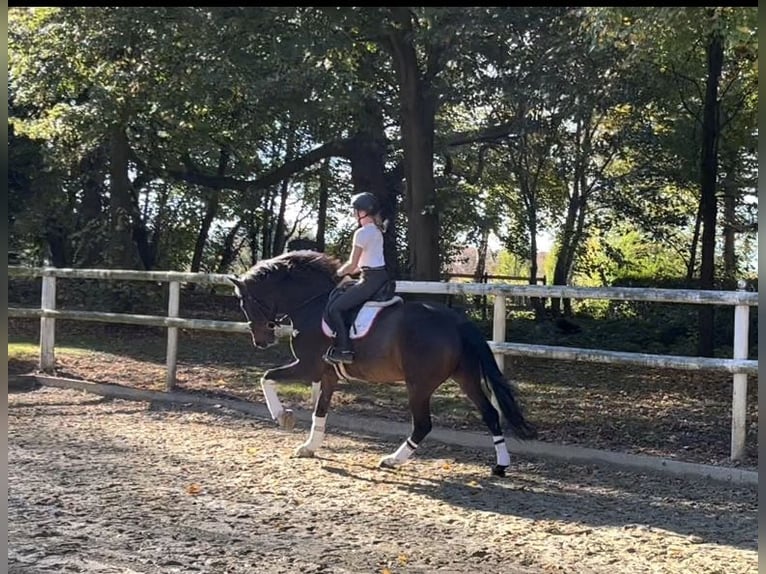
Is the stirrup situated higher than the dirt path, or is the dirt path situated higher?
the stirrup

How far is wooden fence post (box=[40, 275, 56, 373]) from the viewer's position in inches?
416

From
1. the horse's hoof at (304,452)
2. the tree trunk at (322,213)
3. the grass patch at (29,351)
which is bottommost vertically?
the horse's hoof at (304,452)

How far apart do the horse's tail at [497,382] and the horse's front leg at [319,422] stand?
128 cm

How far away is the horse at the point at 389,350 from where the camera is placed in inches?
243

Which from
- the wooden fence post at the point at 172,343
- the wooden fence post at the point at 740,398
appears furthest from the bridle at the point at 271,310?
the wooden fence post at the point at 740,398

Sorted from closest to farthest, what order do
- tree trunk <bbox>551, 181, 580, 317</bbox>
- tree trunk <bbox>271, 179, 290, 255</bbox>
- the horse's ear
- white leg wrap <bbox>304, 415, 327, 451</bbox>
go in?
white leg wrap <bbox>304, 415, 327, 451</bbox> < the horse's ear < tree trunk <bbox>551, 181, 580, 317</bbox> < tree trunk <bbox>271, 179, 290, 255</bbox>

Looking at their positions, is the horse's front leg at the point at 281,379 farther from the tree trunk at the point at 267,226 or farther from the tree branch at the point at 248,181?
the tree trunk at the point at 267,226

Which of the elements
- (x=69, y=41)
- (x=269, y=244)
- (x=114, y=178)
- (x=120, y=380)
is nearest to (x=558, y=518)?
(x=120, y=380)

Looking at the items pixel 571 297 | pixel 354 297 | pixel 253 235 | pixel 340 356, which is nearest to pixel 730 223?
pixel 571 297

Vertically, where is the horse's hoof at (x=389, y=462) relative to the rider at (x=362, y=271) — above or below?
below

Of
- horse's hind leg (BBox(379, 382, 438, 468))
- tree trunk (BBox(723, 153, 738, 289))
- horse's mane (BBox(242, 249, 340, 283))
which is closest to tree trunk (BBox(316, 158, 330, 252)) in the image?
tree trunk (BBox(723, 153, 738, 289))

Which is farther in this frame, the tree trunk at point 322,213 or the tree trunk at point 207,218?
the tree trunk at point 322,213

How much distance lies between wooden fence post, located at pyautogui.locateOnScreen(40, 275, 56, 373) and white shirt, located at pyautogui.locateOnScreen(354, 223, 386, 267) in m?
5.99

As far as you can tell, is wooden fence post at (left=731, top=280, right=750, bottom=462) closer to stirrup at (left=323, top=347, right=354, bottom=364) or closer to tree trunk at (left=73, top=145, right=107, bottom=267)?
stirrup at (left=323, top=347, right=354, bottom=364)
